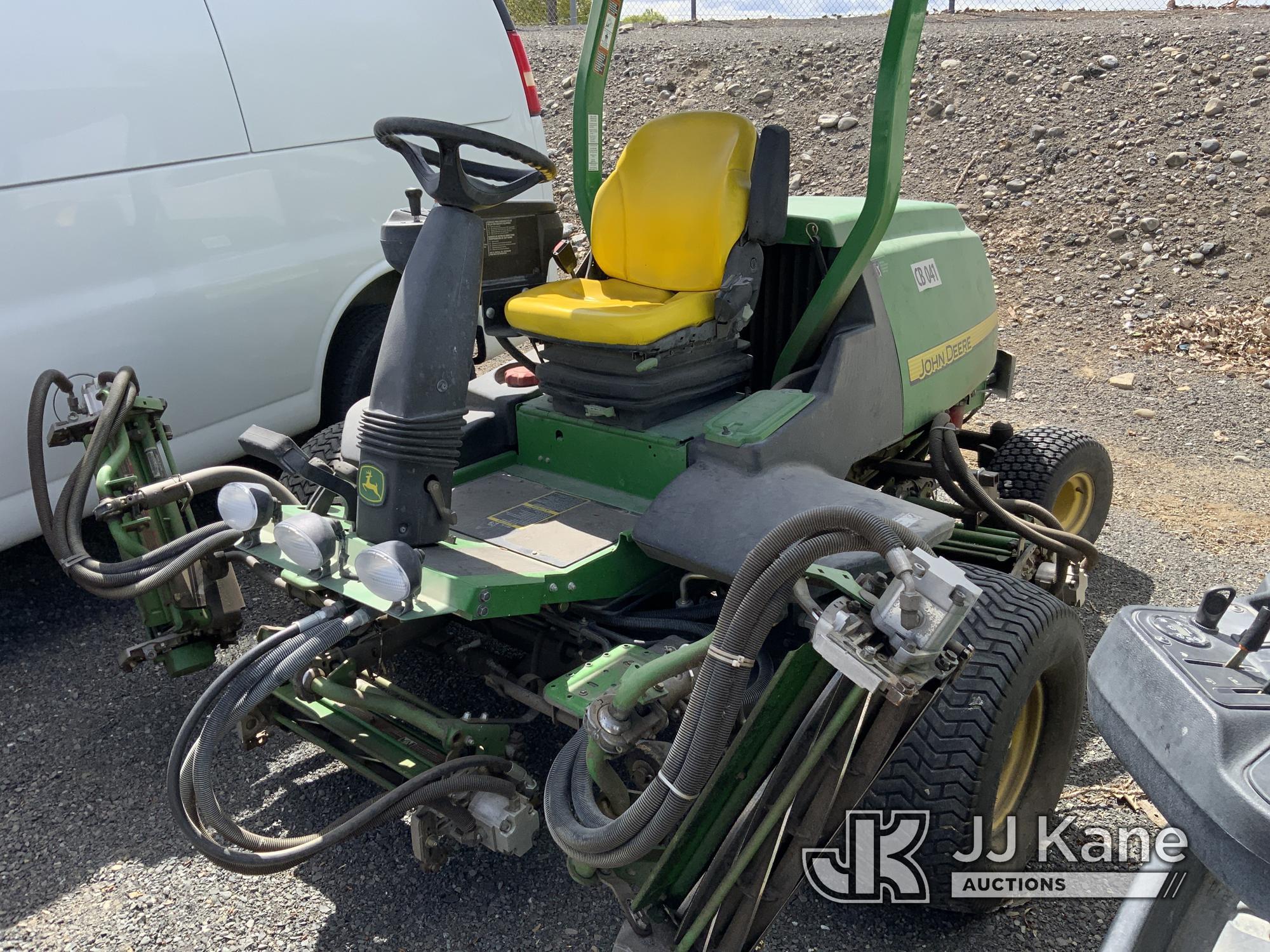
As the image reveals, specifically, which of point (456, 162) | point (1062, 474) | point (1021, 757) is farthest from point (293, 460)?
point (1062, 474)

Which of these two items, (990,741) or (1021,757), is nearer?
(990,741)

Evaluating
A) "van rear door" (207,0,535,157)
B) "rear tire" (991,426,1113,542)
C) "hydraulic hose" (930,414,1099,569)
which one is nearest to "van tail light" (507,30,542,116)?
"van rear door" (207,0,535,157)

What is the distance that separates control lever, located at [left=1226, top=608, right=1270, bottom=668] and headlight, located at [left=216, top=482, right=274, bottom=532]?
83.7 inches

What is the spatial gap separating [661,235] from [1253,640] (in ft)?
7.85

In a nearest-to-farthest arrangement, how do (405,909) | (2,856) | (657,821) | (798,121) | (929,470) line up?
(657,821), (405,909), (2,856), (929,470), (798,121)

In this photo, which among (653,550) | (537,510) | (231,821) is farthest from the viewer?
(537,510)

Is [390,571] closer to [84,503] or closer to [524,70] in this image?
[84,503]

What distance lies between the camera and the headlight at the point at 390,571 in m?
2.29

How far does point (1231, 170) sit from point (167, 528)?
8.21m

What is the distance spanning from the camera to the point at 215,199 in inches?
150

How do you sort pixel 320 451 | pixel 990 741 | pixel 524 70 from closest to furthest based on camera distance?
pixel 990 741 → pixel 320 451 → pixel 524 70

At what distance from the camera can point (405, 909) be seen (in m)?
2.50

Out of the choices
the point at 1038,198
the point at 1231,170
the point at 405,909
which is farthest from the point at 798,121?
the point at 405,909

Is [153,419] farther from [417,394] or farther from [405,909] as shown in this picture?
[405,909]
